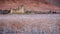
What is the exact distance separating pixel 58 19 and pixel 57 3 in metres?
0.29

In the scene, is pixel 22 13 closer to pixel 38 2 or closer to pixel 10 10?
pixel 10 10

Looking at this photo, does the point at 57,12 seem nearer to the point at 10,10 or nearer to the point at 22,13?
the point at 22,13

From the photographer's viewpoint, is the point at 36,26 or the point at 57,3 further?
the point at 57,3

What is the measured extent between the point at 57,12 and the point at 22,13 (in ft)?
1.27

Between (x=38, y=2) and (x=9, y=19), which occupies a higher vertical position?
(x=38, y=2)

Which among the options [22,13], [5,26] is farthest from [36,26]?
[5,26]

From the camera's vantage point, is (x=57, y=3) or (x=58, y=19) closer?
(x=58, y=19)

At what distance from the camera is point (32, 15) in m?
1.41

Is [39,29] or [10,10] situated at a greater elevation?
[10,10]

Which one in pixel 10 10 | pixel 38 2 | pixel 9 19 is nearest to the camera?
pixel 9 19

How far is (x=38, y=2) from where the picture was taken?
1639 mm

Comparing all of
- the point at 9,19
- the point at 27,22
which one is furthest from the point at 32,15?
the point at 9,19

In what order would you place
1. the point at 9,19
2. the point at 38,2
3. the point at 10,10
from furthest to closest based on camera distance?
the point at 38,2, the point at 10,10, the point at 9,19

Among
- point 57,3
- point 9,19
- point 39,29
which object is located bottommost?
point 39,29
